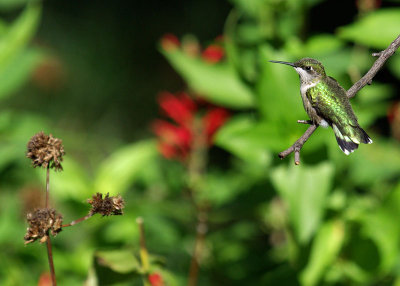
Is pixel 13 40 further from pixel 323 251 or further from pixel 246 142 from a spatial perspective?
pixel 323 251

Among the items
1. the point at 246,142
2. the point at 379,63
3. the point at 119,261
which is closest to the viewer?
the point at 379,63

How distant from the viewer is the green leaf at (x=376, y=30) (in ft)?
2.73

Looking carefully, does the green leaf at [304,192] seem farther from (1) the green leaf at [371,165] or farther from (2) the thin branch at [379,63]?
(2) the thin branch at [379,63]

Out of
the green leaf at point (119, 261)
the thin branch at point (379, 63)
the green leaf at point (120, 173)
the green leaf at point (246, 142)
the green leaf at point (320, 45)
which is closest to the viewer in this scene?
the thin branch at point (379, 63)

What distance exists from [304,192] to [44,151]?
1.56 ft

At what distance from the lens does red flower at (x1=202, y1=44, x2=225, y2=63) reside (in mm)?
1117

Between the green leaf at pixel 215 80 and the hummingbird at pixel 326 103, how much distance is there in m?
0.55

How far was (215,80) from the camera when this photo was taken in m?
1.02

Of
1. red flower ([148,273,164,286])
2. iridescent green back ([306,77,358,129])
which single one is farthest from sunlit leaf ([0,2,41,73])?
iridescent green back ([306,77,358,129])

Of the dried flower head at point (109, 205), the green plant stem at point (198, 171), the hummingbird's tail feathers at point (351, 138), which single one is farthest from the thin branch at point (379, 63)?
the green plant stem at point (198, 171)

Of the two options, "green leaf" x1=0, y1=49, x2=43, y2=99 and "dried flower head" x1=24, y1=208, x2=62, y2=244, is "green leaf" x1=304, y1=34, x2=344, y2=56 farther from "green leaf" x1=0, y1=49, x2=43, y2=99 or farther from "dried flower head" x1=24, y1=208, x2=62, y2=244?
"dried flower head" x1=24, y1=208, x2=62, y2=244

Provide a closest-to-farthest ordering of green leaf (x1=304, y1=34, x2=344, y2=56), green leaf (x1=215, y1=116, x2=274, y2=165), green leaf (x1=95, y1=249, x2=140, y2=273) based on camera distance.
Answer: green leaf (x1=95, y1=249, x2=140, y2=273) → green leaf (x1=215, y1=116, x2=274, y2=165) → green leaf (x1=304, y1=34, x2=344, y2=56)

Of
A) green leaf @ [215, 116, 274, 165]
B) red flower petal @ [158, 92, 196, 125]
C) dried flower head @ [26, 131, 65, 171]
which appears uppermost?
red flower petal @ [158, 92, 196, 125]

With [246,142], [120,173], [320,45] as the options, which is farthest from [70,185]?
[320,45]
